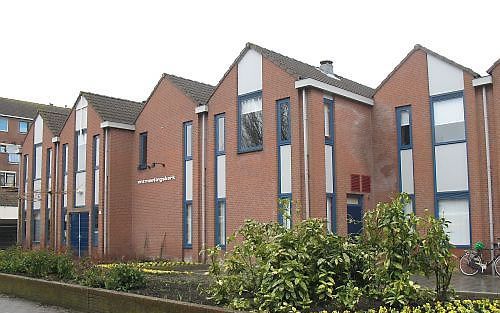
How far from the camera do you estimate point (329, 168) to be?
1920 centimetres

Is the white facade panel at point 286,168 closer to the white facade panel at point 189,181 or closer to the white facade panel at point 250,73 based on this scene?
the white facade panel at point 250,73

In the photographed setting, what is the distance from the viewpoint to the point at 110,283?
1131 cm

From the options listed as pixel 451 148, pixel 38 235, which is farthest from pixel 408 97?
pixel 38 235

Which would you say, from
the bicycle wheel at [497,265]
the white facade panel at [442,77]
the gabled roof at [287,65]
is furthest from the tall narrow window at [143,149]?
the bicycle wheel at [497,265]

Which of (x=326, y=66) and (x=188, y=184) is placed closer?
(x=188, y=184)

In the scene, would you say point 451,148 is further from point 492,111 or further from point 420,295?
point 420,295

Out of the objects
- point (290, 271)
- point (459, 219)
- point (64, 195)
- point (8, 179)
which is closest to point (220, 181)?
point (459, 219)

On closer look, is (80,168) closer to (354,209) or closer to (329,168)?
(329,168)

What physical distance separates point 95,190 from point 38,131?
7.78m

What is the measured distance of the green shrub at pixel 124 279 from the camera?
11.2 metres

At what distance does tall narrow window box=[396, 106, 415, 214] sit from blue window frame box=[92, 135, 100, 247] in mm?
13898

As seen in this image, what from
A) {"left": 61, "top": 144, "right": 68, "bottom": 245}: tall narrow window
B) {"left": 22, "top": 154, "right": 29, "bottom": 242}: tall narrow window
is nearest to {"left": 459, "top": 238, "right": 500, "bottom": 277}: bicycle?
{"left": 61, "top": 144, "right": 68, "bottom": 245}: tall narrow window

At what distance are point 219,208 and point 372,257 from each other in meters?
13.2

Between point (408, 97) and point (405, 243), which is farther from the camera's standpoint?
point (408, 97)
